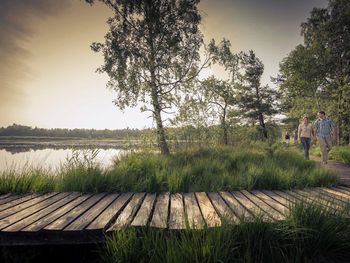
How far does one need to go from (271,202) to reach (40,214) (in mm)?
4027

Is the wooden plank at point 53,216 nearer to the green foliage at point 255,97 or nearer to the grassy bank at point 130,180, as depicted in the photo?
the grassy bank at point 130,180

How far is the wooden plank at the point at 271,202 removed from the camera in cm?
418

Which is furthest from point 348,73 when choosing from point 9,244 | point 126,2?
point 9,244

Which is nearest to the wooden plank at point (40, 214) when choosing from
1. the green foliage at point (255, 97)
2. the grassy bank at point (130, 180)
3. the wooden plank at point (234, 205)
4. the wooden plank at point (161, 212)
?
the grassy bank at point (130, 180)

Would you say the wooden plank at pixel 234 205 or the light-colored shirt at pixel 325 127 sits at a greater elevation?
the light-colored shirt at pixel 325 127

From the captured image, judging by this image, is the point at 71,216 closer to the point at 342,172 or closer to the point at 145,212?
the point at 145,212

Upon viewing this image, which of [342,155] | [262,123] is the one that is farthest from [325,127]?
[262,123]

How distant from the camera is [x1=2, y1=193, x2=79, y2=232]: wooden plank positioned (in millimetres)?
3376

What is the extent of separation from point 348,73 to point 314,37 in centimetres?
477

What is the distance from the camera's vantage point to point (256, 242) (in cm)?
288

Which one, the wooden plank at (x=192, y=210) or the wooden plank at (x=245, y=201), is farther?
the wooden plank at (x=245, y=201)

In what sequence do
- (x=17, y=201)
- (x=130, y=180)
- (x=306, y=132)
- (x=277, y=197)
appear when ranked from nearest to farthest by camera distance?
(x=17, y=201)
(x=277, y=197)
(x=130, y=180)
(x=306, y=132)

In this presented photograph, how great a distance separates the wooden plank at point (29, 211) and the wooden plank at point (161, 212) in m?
2.00

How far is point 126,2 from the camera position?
14.7 metres
